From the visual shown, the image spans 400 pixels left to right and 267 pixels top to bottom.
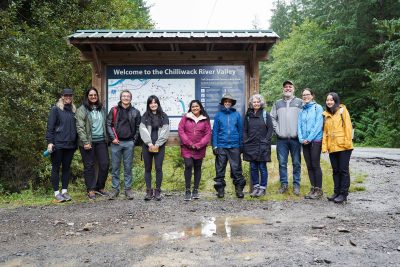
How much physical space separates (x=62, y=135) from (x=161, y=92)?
224cm

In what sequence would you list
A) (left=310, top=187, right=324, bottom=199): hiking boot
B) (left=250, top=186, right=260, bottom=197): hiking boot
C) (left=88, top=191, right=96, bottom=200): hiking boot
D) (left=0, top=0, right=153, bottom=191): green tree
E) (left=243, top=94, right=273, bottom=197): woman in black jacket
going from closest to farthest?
(left=310, top=187, right=324, bottom=199): hiking boot → (left=243, top=94, right=273, bottom=197): woman in black jacket → (left=250, top=186, right=260, bottom=197): hiking boot → (left=88, top=191, right=96, bottom=200): hiking boot → (left=0, top=0, right=153, bottom=191): green tree

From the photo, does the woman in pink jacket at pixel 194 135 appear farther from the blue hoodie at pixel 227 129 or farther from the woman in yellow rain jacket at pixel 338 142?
the woman in yellow rain jacket at pixel 338 142

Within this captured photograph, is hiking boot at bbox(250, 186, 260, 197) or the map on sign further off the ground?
the map on sign

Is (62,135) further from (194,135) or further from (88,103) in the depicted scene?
(194,135)

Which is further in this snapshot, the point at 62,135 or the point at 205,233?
the point at 62,135

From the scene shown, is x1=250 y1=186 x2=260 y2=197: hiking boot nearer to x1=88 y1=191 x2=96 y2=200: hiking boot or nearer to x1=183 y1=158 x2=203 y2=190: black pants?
x1=183 y1=158 x2=203 y2=190: black pants

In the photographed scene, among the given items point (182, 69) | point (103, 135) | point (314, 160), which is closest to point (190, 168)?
point (103, 135)

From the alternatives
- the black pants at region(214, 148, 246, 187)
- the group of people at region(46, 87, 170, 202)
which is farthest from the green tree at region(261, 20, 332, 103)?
the group of people at region(46, 87, 170, 202)

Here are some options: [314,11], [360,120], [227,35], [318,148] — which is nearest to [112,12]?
[227,35]

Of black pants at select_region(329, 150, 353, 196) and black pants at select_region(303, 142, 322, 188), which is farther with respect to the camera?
black pants at select_region(303, 142, 322, 188)

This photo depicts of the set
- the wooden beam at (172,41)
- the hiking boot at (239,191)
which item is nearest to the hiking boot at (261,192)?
the hiking boot at (239,191)

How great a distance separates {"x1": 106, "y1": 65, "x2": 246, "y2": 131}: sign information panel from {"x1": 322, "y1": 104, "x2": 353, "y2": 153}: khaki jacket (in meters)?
1.93

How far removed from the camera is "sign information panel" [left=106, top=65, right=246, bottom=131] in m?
8.73

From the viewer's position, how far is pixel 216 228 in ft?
18.7
